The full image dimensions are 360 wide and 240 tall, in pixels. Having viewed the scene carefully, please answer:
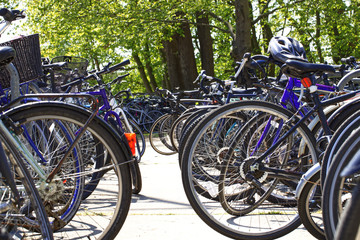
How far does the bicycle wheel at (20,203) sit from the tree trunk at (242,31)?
1153 centimetres

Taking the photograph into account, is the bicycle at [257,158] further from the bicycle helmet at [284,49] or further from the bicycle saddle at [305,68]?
the bicycle helmet at [284,49]

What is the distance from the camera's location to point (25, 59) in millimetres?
3289

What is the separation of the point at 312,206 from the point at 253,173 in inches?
15.5

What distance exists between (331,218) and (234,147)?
3.93 feet

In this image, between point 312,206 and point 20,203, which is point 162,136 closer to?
point 312,206

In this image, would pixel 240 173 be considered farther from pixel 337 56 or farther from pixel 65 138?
pixel 337 56

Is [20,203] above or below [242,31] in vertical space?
below

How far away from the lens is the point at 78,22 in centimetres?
1562

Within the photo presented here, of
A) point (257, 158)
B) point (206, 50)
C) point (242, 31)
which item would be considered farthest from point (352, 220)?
point (206, 50)

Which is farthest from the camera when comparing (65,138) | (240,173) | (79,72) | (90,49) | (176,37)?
(90,49)

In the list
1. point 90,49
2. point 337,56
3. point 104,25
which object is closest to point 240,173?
point 104,25

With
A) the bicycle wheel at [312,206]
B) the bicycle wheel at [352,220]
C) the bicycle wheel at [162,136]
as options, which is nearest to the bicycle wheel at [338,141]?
the bicycle wheel at [312,206]

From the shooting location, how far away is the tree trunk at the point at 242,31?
43.8ft

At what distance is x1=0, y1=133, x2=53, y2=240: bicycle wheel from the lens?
6.87 ft
